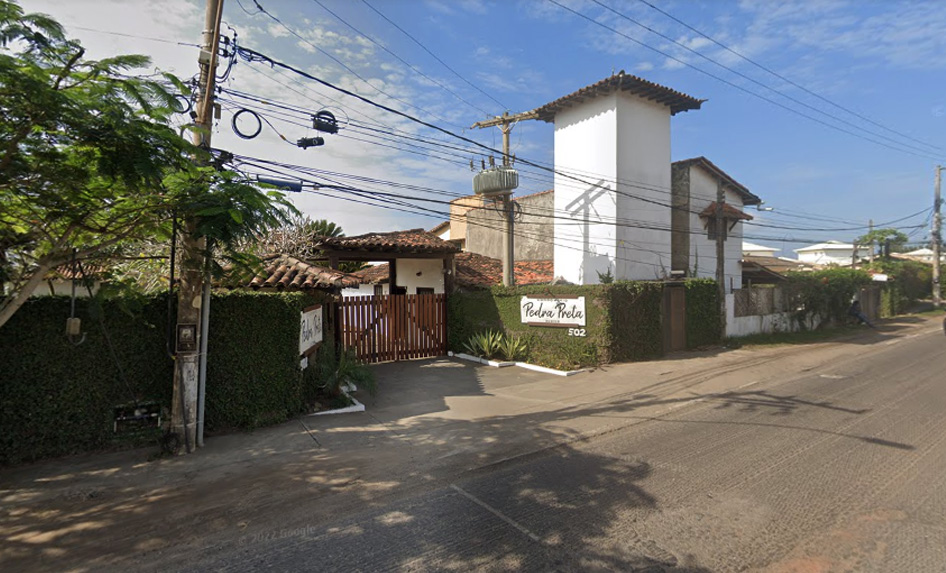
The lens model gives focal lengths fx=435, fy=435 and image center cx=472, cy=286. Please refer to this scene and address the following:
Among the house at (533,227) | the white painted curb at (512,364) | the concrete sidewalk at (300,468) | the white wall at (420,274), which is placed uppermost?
the house at (533,227)

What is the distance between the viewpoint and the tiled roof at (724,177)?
18.3 metres

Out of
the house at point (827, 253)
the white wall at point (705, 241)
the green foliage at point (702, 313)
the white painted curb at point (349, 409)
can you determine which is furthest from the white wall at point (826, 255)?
the white painted curb at point (349, 409)

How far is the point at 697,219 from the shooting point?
1856 centimetres

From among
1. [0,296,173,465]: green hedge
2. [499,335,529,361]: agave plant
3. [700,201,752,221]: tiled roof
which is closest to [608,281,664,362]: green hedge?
[499,335,529,361]: agave plant

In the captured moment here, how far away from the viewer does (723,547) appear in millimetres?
3326

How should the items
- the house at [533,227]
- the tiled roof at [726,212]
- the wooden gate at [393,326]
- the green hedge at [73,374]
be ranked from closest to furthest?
the green hedge at [73,374]
the wooden gate at [393,326]
the tiled roof at [726,212]
the house at [533,227]

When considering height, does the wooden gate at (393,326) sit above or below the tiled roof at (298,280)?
below

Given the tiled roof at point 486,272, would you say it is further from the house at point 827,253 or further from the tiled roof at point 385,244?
the house at point 827,253

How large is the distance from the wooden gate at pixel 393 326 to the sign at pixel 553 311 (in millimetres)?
2751

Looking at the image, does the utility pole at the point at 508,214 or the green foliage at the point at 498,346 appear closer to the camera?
the green foliage at the point at 498,346

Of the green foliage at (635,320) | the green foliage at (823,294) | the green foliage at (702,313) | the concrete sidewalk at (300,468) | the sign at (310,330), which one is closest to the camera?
the concrete sidewalk at (300,468)

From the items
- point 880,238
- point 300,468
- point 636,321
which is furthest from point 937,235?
point 300,468

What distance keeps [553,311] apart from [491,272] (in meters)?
5.58

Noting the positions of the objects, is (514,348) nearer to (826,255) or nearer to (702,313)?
(702,313)
